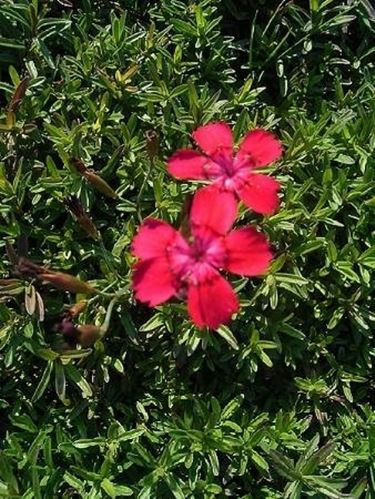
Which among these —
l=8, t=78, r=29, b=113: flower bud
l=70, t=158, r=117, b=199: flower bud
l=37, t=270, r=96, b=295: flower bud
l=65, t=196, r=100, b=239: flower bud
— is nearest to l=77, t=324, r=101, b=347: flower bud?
l=37, t=270, r=96, b=295: flower bud

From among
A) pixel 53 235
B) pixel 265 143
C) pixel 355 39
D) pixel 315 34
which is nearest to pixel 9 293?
pixel 53 235

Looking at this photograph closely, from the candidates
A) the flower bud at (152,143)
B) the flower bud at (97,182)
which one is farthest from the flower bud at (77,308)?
the flower bud at (152,143)

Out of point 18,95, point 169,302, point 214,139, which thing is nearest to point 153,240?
point 214,139

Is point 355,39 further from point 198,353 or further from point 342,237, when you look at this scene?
point 198,353

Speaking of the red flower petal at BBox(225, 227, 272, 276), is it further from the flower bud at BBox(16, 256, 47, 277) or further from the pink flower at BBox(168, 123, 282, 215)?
the flower bud at BBox(16, 256, 47, 277)

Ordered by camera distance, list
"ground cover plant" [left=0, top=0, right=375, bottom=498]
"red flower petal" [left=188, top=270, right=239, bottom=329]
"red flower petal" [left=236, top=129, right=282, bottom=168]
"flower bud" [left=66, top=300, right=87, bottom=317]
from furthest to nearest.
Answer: "ground cover plant" [left=0, top=0, right=375, bottom=498] < "flower bud" [left=66, top=300, right=87, bottom=317] < "red flower petal" [left=236, top=129, right=282, bottom=168] < "red flower petal" [left=188, top=270, right=239, bottom=329]

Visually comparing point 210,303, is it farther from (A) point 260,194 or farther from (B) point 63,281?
(B) point 63,281

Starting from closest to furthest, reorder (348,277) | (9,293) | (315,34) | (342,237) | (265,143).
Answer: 1. (265,143)
2. (9,293)
3. (348,277)
4. (342,237)
5. (315,34)

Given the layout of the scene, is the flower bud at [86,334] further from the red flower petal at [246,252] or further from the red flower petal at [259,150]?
the red flower petal at [259,150]
